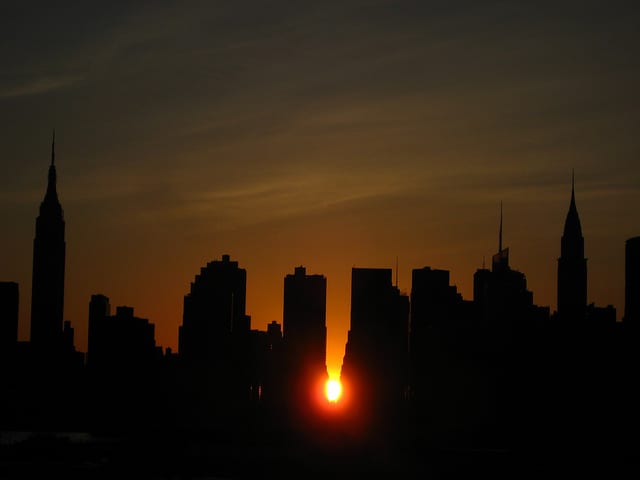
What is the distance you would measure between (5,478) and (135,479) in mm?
19421

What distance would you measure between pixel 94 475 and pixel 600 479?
73450mm

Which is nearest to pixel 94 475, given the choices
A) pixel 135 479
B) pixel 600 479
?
pixel 135 479

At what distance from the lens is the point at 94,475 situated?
199250mm

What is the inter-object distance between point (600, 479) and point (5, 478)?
84786 mm

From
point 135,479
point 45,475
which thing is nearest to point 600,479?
point 135,479

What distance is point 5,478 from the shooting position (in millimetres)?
190125

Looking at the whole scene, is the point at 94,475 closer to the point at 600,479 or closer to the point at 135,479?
the point at 135,479

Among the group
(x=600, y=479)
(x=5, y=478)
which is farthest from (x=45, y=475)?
(x=600, y=479)

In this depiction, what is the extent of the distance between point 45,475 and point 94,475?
8136mm

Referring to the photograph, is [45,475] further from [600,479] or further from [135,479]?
[600,479]

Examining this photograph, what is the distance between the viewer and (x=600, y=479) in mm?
199250

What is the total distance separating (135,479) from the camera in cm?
19988

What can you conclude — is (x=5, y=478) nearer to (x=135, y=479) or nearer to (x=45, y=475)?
(x=45, y=475)
